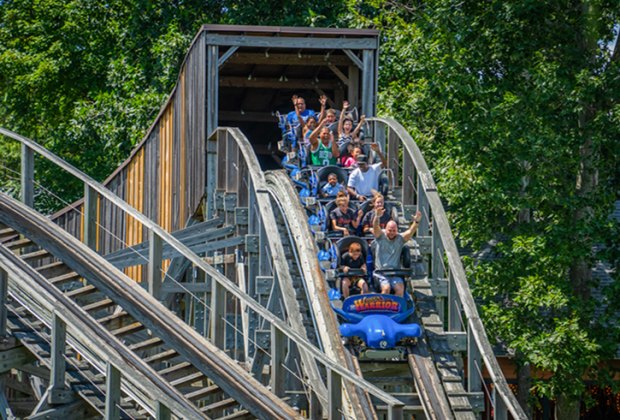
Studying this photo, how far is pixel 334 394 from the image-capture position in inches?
511

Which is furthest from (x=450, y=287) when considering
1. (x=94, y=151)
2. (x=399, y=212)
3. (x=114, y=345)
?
(x=94, y=151)

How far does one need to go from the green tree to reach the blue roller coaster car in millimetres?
7658

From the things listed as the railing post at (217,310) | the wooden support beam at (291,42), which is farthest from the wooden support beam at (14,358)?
the wooden support beam at (291,42)

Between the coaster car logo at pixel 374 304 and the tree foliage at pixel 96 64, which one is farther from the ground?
the tree foliage at pixel 96 64

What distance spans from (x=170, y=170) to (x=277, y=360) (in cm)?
964

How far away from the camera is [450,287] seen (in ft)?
50.4

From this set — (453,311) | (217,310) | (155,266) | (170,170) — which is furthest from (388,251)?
(170,170)

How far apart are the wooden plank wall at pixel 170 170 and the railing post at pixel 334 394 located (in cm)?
688

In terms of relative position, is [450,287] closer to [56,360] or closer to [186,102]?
[56,360]

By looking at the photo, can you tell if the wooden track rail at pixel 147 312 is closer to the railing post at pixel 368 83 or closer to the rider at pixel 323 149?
the rider at pixel 323 149

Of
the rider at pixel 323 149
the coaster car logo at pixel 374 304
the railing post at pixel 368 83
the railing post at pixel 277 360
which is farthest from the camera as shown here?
the railing post at pixel 368 83

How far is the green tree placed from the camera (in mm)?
22672

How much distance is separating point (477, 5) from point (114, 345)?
13.2 meters

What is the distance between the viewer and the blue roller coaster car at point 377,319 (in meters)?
14.6
